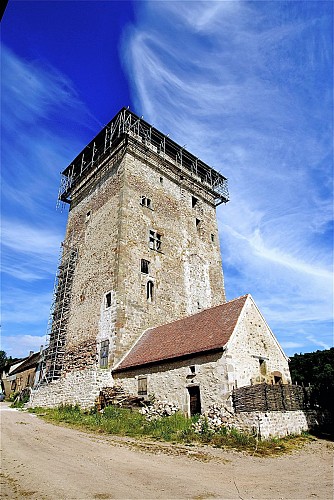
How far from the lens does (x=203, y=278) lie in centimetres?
2644

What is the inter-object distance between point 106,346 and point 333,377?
11772mm

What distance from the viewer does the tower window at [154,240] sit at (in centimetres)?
2339

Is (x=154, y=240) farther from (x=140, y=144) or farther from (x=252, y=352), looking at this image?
(x=252, y=352)

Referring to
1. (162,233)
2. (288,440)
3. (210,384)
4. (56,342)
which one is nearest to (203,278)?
(162,233)

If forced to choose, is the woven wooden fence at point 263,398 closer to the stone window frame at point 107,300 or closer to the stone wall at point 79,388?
the stone wall at point 79,388

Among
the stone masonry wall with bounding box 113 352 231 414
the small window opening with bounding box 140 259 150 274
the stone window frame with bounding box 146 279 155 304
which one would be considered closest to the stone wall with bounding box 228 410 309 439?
the stone masonry wall with bounding box 113 352 231 414

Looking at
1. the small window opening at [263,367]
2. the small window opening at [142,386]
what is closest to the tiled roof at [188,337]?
the small window opening at [142,386]

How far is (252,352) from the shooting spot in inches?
554

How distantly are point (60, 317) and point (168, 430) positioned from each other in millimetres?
14739

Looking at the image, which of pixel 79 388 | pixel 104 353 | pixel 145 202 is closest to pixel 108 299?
pixel 104 353

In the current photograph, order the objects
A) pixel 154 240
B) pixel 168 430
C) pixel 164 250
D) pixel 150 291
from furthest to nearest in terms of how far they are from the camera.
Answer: pixel 164 250 < pixel 154 240 < pixel 150 291 < pixel 168 430

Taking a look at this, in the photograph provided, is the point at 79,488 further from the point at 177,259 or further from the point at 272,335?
the point at 177,259

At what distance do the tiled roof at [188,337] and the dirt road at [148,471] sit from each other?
14.5 feet

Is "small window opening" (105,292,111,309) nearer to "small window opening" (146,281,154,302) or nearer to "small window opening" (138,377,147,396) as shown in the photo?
"small window opening" (146,281,154,302)
